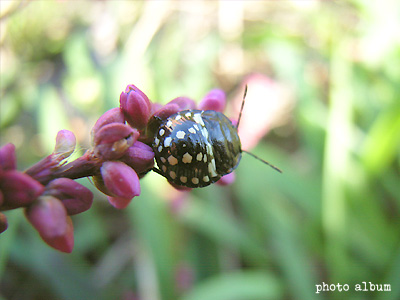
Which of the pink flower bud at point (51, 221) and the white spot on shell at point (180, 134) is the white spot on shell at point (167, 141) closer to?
the white spot on shell at point (180, 134)

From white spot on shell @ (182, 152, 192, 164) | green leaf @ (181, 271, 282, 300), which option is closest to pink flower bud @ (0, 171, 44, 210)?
white spot on shell @ (182, 152, 192, 164)

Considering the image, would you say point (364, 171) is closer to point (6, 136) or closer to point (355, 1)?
point (355, 1)

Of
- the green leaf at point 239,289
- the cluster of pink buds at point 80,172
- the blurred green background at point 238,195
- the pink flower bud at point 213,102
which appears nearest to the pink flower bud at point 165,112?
the cluster of pink buds at point 80,172

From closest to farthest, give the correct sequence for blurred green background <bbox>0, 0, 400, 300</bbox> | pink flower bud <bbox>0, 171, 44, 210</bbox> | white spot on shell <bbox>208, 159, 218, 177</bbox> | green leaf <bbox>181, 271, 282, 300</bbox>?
1. pink flower bud <bbox>0, 171, 44, 210</bbox>
2. white spot on shell <bbox>208, 159, 218, 177</bbox>
3. green leaf <bbox>181, 271, 282, 300</bbox>
4. blurred green background <bbox>0, 0, 400, 300</bbox>

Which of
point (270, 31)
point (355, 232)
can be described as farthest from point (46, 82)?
point (355, 232)

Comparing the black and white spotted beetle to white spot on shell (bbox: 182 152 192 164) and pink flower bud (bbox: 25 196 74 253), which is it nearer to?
white spot on shell (bbox: 182 152 192 164)

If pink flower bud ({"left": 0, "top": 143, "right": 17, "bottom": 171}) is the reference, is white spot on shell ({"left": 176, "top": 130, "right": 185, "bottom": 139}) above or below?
below

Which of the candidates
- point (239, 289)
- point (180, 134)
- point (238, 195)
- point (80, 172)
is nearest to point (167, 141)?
point (180, 134)

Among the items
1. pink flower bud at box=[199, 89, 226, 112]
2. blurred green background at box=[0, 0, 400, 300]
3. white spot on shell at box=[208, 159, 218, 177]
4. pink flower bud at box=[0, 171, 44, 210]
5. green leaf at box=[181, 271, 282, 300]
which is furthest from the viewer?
blurred green background at box=[0, 0, 400, 300]

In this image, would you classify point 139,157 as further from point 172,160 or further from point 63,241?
point 63,241
